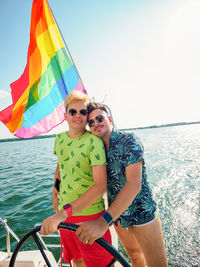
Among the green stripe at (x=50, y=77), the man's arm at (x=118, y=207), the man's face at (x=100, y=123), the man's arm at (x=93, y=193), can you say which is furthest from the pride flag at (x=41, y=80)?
the man's arm at (x=118, y=207)

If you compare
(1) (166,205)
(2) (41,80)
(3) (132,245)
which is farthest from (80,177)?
(1) (166,205)

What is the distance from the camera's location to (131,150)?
1.45 metres

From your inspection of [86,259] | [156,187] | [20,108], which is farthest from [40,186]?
[86,259]

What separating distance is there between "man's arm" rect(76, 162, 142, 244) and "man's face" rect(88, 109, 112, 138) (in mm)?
490

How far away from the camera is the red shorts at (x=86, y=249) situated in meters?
1.62

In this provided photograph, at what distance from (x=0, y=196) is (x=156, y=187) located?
801cm

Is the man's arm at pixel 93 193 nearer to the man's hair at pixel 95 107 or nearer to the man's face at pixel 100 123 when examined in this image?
the man's face at pixel 100 123

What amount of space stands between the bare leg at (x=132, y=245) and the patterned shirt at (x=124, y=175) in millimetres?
357

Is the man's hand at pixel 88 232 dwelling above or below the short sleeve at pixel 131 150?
below

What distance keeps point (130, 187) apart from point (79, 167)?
1.93 feet

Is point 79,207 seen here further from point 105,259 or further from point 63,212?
point 105,259

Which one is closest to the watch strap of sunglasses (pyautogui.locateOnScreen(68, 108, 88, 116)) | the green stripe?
sunglasses (pyautogui.locateOnScreen(68, 108, 88, 116))

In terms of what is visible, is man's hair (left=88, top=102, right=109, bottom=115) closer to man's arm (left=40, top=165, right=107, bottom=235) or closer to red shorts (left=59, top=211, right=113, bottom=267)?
man's arm (left=40, top=165, right=107, bottom=235)

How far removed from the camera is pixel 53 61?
10.7 feet
